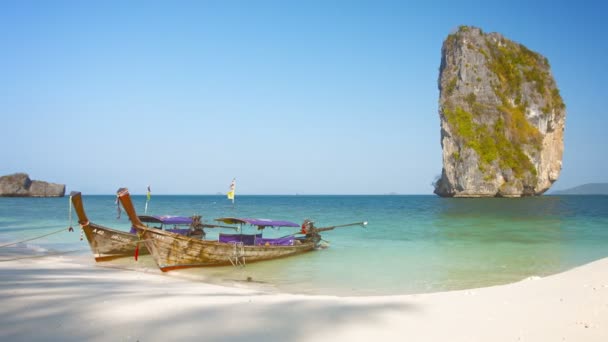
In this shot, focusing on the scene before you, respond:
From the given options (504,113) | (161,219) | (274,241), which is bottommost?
(274,241)

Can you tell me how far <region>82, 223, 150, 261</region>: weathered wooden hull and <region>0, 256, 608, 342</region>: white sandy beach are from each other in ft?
24.7

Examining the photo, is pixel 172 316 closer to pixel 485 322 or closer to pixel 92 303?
pixel 92 303

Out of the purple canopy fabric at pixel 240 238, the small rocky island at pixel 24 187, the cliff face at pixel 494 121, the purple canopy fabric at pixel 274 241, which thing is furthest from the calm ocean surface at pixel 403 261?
the small rocky island at pixel 24 187

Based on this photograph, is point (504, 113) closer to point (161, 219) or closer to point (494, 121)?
point (494, 121)

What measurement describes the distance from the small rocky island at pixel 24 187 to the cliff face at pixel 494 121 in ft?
338

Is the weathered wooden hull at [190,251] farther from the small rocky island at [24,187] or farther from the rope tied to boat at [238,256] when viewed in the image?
the small rocky island at [24,187]

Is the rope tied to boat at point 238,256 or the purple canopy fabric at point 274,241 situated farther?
the purple canopy fabric at point 274,241

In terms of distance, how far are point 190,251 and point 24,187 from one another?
115797mm

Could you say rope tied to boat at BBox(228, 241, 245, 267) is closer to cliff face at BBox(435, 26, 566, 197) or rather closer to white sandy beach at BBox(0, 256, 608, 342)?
white sandy beach at BBox(0, 256, 608, 342)

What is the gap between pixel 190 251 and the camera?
1476cm

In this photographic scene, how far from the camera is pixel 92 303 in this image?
684cm

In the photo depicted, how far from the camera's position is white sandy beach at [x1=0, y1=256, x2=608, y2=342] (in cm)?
544

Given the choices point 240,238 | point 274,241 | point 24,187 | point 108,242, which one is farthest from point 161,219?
point 24,187

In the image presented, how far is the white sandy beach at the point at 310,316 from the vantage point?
5438 mm
